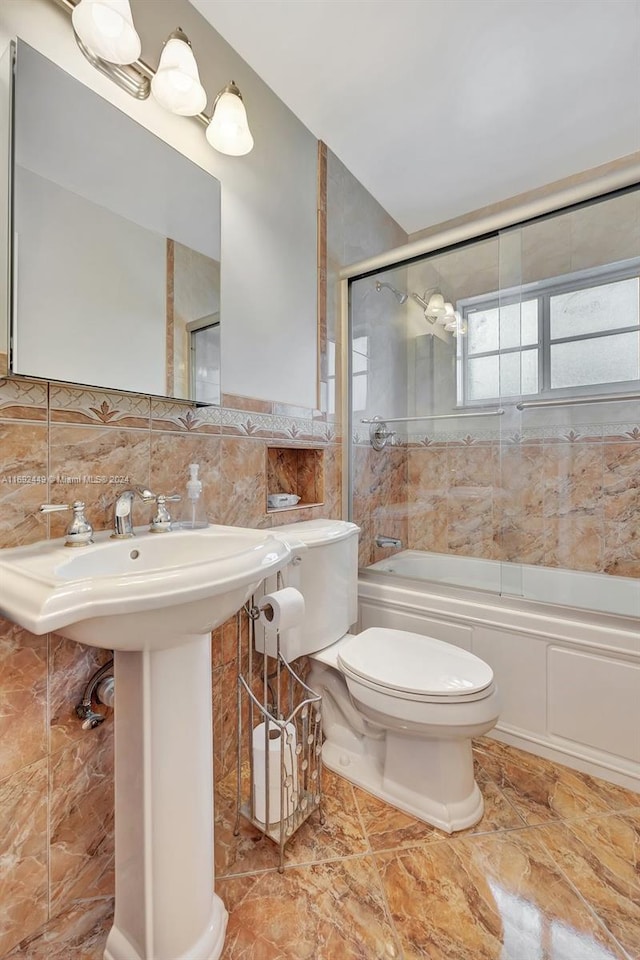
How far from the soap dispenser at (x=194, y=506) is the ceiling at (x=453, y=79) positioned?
136 cm

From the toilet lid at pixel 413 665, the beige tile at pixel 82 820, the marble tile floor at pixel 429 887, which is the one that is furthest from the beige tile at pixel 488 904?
the beige tile at pixel 82 820

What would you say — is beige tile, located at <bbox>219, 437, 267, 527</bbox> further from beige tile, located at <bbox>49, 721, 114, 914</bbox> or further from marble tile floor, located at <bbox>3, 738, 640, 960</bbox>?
marble tile floor, located at <bbox>3, 738, 640, 960</bbox>

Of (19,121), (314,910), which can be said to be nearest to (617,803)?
(314,910)

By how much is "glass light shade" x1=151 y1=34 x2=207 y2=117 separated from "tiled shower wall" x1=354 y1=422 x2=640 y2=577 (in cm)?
136

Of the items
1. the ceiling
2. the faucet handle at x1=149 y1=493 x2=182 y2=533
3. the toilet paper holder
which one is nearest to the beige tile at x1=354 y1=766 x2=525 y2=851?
the toilet paper holder

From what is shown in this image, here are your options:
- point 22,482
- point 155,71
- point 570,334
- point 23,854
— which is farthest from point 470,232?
point 23,854

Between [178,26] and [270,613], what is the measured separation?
174 centimetres

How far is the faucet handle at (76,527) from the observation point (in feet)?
2.94

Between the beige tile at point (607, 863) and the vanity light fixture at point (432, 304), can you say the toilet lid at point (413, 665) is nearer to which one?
the beige tile at point (607, 863)

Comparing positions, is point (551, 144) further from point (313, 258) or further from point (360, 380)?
point (360, 380)

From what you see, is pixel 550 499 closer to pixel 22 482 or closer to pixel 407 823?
pixel 407 823

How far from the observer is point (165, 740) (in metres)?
0.79

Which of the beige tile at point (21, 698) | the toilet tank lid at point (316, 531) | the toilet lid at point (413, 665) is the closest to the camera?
the beige tile at point (21, 698)

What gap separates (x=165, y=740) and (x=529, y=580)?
1.47 meters
